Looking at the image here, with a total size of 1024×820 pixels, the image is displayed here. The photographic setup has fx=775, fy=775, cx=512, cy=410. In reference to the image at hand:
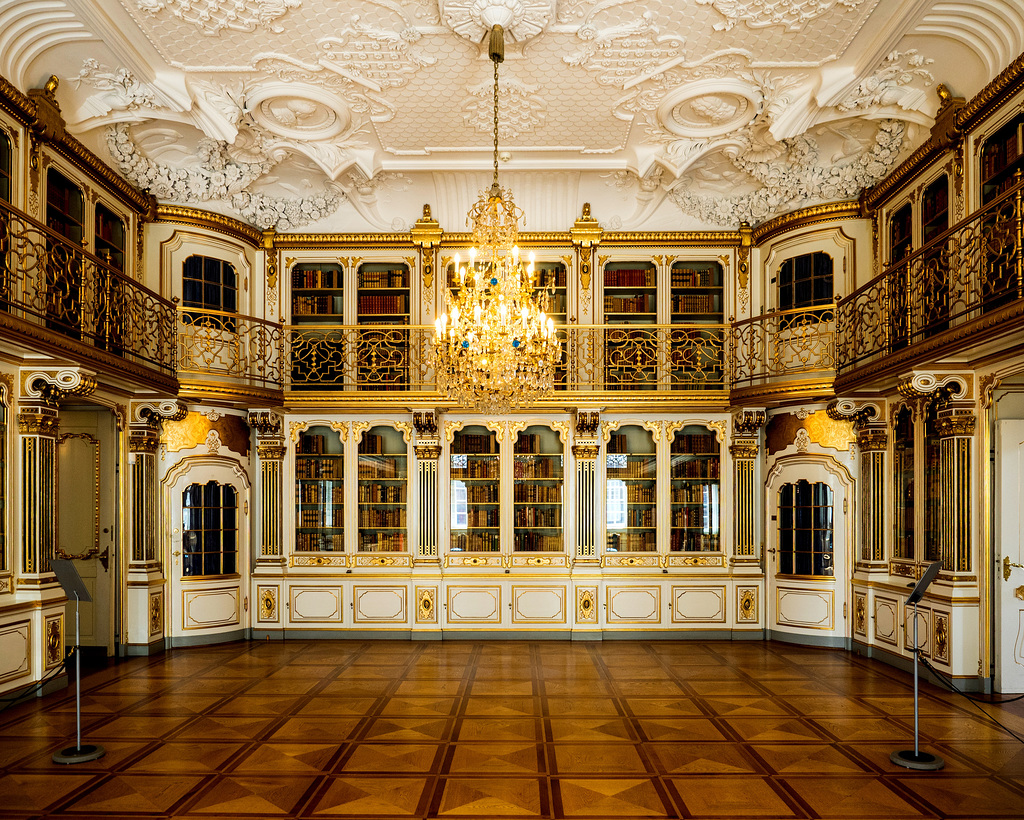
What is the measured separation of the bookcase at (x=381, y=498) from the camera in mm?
9531

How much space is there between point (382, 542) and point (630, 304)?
4375 mm

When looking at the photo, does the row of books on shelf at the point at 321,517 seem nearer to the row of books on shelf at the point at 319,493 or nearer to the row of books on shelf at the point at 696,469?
the row of books on shelf at the point at 319,493

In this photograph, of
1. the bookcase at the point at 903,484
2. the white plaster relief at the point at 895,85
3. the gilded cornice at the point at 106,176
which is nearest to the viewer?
the white plaster relief at the point at 895,85

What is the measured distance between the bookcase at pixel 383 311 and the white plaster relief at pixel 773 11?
5.02 metres

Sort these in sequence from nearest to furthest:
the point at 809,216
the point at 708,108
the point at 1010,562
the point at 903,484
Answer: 1. the point at 1010,562
2. the point at 708,108
3. the point at 903,484
4. the point at 809,216

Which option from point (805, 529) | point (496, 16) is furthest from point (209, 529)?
point (805, 529)

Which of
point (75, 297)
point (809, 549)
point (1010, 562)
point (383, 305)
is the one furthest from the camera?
point (383, 305)

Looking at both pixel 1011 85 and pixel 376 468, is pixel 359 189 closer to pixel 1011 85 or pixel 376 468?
pixel 376 468

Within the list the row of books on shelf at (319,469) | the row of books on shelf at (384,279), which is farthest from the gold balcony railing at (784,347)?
the row of books on shelf at (319,469)

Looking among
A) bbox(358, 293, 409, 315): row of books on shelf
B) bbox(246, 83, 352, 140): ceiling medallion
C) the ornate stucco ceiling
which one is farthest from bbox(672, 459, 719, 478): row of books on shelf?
bbox(246, 83, 352, 140): ceiling medallion

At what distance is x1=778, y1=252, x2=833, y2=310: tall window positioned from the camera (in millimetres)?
9062

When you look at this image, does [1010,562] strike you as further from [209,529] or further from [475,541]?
[209,529]

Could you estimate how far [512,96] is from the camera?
780 centimetres

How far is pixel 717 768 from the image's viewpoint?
16.1ft
